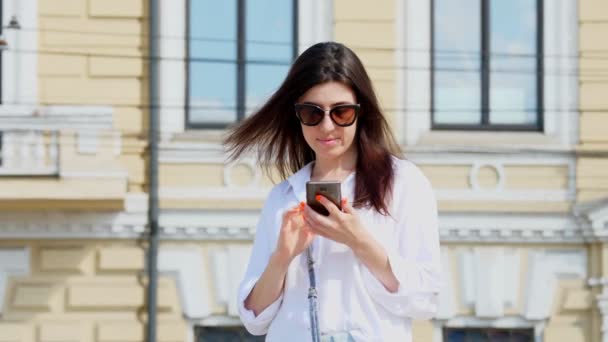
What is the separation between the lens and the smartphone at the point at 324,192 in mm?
3438

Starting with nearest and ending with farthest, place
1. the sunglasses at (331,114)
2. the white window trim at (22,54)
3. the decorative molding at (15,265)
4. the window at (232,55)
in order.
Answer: the sunglasses at (331,114)
the white window trim at (22,54)
the decorative molding at (15,265)
the window at (232,55)

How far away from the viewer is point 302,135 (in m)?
3.88

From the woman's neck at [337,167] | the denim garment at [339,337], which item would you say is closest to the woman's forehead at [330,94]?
the woman's neck at [337,167]

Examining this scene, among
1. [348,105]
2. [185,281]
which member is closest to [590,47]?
[185,281]

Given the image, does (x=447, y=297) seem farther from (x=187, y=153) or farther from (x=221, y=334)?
(x=187, y=153)

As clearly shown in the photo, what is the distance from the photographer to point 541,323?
39.9 ft

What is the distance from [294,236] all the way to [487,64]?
29.9 ft

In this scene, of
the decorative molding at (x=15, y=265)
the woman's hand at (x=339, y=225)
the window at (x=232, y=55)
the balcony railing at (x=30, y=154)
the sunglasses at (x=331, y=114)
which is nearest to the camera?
the woman's hand at (x=339, y=225)

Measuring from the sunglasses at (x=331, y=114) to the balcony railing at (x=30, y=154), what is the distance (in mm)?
8148

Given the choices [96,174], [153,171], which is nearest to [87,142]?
[96,174]

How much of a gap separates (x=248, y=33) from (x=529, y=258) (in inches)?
114

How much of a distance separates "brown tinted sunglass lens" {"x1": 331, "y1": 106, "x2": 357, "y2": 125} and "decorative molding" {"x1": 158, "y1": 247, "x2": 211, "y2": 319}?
8.55 meters

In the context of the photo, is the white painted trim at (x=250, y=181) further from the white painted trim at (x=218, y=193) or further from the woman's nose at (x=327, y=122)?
the woman's nose at (x=327, y=122)

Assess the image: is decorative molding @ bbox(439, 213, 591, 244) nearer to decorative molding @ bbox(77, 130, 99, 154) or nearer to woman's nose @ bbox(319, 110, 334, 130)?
decorative molding @ bbox(77, 130, 99, 154)
